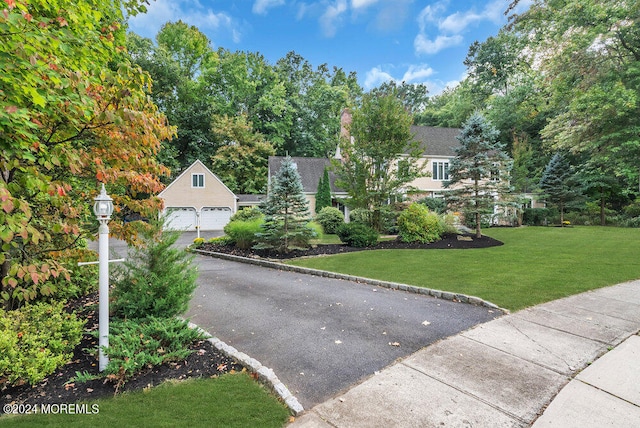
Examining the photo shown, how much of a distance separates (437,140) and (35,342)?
28.1 meters

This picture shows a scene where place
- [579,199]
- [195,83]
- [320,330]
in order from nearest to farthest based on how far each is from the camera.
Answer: [320,330], [579,199], [195,83]

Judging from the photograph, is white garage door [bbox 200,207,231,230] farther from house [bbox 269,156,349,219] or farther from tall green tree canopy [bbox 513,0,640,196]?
tall green tree canopy [bbox 513,0,640,196]

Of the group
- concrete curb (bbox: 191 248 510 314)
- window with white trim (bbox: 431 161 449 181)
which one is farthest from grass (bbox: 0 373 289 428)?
window with white trim (bbox: 431 161 449 181)

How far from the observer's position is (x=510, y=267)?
28.4ft

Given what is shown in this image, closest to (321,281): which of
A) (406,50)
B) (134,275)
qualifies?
(134,275)

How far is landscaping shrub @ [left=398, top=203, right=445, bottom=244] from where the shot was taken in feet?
44.4

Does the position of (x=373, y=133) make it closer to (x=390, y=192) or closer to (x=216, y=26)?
(x=390, y=192)

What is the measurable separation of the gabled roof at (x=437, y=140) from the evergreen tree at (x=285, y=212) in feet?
54.3

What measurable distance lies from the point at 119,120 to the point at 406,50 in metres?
20.5

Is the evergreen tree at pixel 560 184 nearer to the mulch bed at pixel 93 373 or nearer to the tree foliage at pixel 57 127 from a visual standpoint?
the mulch bed at pixel 93 373

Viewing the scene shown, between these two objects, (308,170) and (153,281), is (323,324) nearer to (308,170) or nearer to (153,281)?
(153,281)

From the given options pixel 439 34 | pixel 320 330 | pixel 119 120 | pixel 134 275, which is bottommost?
pixel 320 330

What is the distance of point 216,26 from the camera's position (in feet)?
56.3

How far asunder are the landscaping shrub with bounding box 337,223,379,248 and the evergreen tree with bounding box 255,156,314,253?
1.82m
